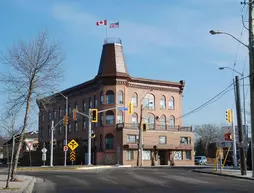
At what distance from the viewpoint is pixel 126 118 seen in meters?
68.4

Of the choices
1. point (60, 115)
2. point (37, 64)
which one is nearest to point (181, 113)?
point (60, 115)

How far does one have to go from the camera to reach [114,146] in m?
66.0

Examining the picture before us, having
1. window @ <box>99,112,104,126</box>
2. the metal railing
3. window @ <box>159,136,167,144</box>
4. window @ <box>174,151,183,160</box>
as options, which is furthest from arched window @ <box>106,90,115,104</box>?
window @ <box>174,151,183,160</box>

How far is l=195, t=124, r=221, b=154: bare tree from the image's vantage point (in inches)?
4911

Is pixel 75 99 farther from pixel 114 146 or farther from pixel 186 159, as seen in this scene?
pixel 186 159

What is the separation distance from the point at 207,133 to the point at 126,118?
64714mm

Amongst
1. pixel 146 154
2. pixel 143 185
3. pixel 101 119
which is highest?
pixel 101 119

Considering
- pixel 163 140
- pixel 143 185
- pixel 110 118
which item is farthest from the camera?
pixel 163 140

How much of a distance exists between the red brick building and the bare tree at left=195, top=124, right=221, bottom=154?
5198cm

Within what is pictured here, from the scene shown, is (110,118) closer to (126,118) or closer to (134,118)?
(126,118)

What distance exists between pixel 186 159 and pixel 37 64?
176 feet

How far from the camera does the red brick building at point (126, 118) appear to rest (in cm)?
6594

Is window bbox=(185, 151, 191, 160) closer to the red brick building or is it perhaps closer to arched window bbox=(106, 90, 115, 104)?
the red brick building

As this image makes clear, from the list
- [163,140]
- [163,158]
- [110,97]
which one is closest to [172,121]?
[163,140]
